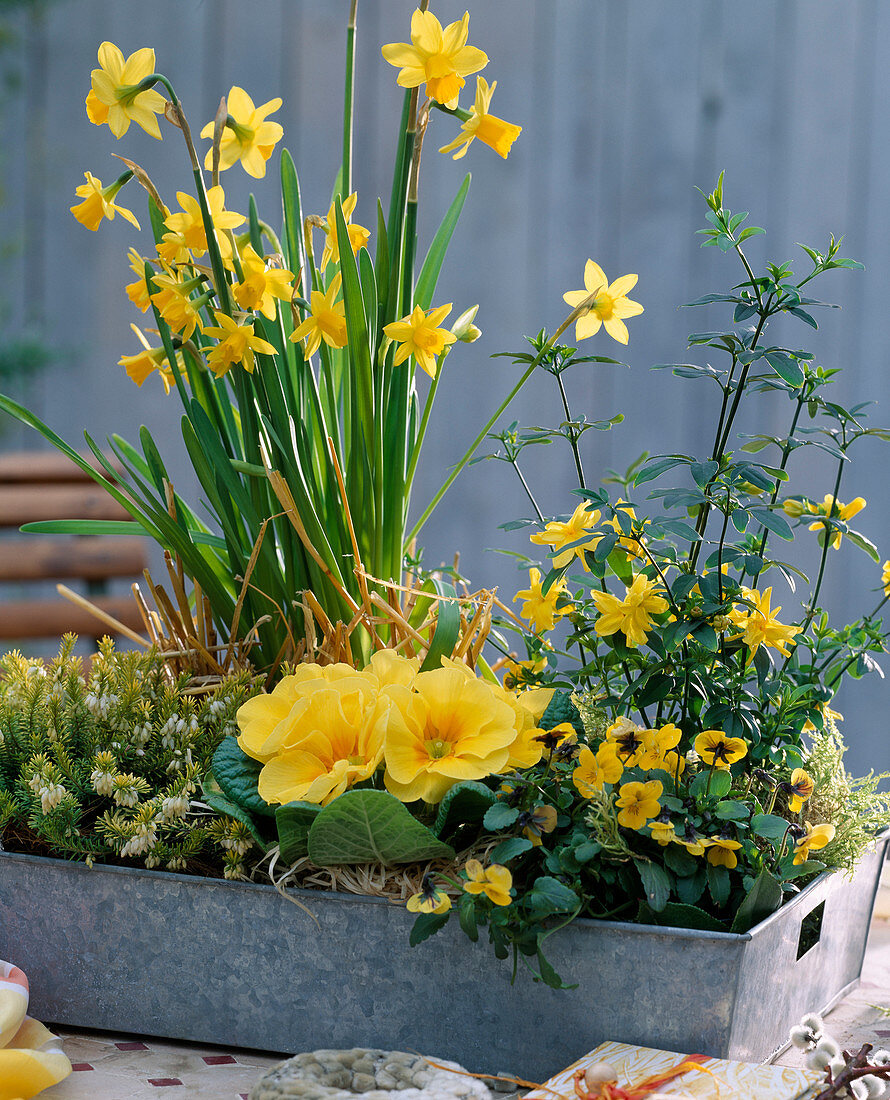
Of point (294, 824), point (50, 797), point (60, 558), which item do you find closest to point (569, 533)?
point (294, 824)

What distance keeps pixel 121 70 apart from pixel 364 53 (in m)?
1.24

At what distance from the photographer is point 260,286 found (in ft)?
2.56

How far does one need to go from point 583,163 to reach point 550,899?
1.52 metres

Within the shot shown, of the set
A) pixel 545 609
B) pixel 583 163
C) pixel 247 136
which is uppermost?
pixel 583 163

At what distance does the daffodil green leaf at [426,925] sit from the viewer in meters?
0.59

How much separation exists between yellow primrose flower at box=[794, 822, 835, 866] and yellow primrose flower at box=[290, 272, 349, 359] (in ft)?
1.55

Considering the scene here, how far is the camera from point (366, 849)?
24.5 inches

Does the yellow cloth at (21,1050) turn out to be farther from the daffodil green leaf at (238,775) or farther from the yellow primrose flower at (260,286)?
the yellow primrose flower at (260,286)

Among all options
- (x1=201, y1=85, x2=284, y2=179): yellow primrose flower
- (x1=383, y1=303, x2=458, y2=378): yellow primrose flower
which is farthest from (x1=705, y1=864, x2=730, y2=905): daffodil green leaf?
(x1=201, y1=85, x2=284, y2=179): yellow primrose flower

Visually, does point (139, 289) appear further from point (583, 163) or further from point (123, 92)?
point (583, 163)

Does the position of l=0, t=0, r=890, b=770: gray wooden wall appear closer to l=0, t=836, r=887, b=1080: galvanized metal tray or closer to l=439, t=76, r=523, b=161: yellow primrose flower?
l=439, t=76, r=523, b=161: yellow primrose flower

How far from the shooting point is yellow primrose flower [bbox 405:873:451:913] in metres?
0.58

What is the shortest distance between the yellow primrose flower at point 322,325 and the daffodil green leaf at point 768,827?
44 cm

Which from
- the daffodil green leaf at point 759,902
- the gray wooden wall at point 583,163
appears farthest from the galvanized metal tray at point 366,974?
the gray wooden wall at point 583,163
